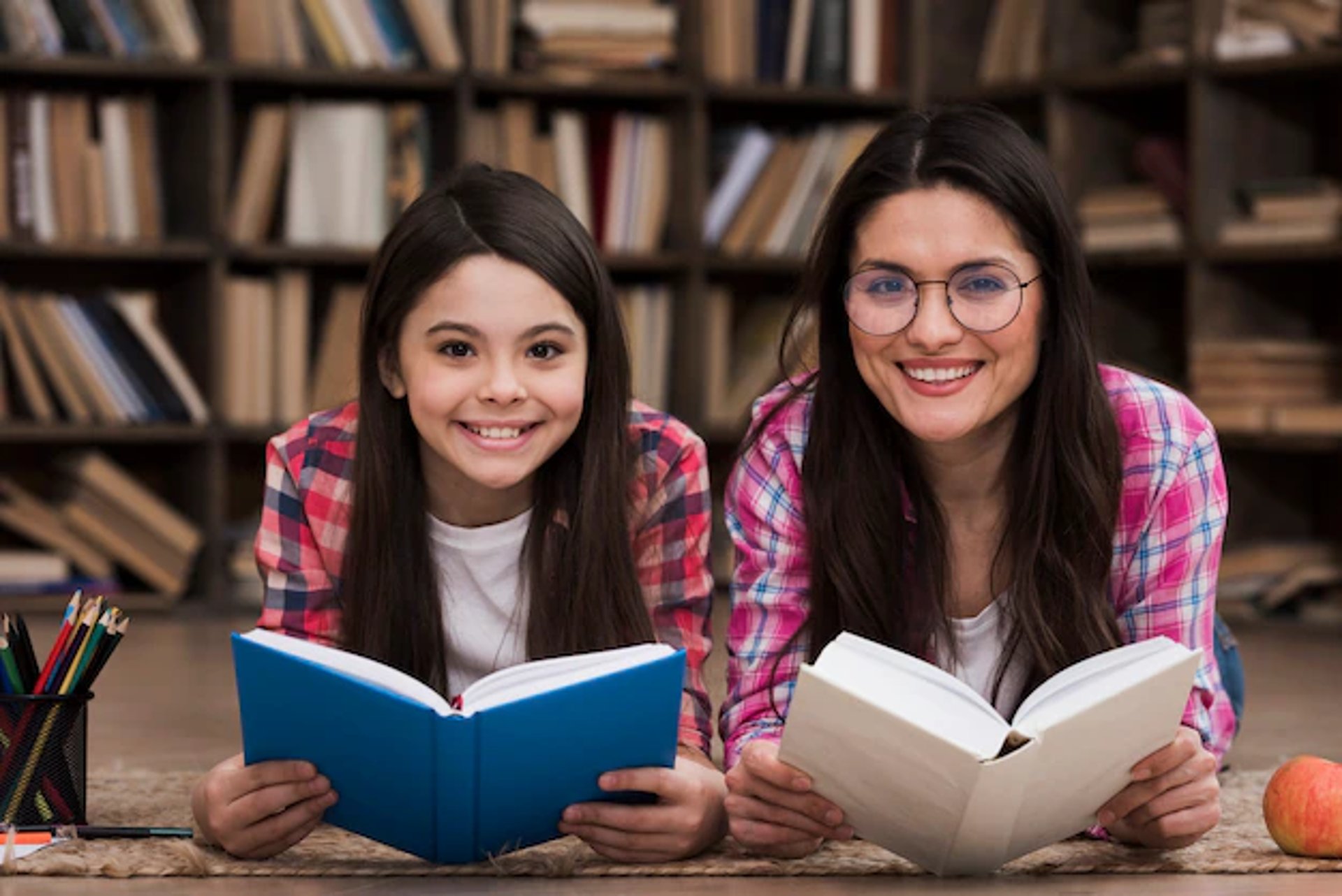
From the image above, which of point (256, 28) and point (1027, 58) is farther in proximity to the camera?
point (1027, 58)

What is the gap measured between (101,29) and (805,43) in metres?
1.46

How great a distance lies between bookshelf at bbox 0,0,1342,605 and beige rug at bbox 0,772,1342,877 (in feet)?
Answer: 7.02

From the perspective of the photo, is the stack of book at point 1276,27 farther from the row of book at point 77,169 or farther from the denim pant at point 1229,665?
the row of book at point 77,169

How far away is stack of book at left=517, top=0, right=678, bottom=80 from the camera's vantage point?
12.8 ft

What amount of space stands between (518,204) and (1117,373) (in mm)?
586

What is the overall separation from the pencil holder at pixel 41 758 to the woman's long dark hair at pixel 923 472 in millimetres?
651

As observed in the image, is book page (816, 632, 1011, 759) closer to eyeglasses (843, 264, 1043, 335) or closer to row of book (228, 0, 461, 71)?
eyeglasses (843, 264, 1043, 335)

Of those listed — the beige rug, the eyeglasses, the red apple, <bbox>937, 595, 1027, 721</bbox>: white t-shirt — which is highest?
the eyeglasses

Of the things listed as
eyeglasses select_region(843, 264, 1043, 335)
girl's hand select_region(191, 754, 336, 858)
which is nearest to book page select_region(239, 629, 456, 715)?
girl's hand select_region(191, 754, 336, 858)

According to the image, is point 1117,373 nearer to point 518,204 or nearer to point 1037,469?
point 1037,469

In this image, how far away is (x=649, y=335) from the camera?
403 centimetres

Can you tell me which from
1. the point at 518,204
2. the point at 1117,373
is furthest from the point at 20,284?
the point at 1117,373

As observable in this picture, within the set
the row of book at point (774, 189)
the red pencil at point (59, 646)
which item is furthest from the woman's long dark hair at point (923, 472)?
the row of book at point (774, 189)

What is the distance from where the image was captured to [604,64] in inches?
155
